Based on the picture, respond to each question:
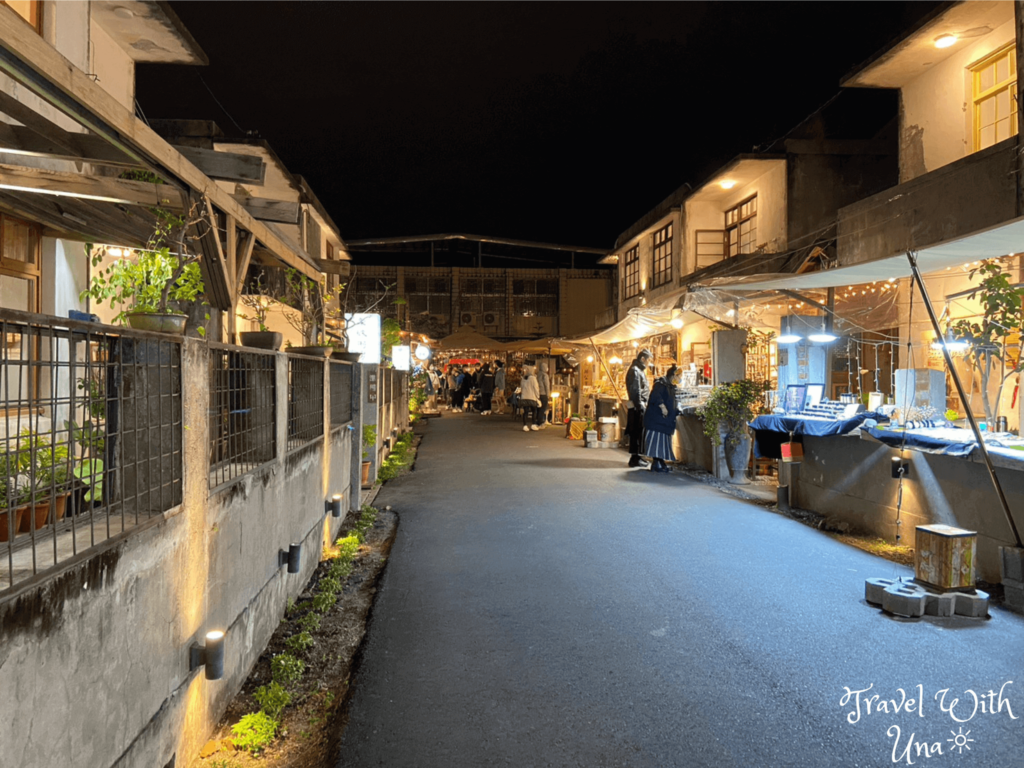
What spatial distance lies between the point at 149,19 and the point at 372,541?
27.7 ft

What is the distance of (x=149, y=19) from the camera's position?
392 inches

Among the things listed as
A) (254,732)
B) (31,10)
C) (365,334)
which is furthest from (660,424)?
(31,10)

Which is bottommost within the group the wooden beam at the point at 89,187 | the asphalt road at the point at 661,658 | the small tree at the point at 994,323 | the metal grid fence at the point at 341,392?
the asphalt road at the point at 661,658

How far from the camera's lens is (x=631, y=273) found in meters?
29.1

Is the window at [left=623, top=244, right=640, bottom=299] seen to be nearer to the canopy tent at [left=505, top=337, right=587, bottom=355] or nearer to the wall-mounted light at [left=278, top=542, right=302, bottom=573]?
the canopy tent at [left=505, top=337, right=587, bottom=355]

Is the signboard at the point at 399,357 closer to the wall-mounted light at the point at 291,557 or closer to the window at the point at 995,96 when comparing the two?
the wall-mounted light at the point at 291,557

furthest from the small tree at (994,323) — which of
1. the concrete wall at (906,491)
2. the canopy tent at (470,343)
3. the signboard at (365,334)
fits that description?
the canopy tent at (470,343)

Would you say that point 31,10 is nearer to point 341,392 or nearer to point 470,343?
A: point 341,392

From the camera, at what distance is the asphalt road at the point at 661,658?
3.71 metres

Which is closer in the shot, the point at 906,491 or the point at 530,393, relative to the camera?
the point at 906,491

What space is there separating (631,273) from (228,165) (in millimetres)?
24181

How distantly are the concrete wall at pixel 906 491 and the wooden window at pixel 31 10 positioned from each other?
11.4 meters

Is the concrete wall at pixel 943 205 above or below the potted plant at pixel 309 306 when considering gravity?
above

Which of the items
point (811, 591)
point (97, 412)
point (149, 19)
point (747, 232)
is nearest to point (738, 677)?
point (811, 591)
